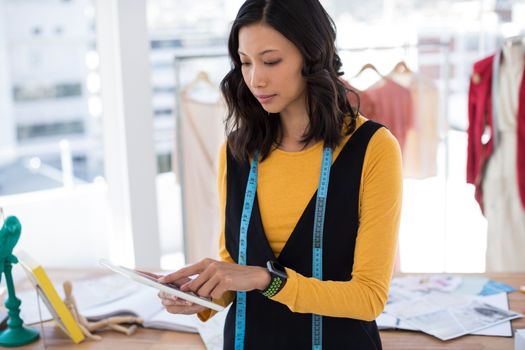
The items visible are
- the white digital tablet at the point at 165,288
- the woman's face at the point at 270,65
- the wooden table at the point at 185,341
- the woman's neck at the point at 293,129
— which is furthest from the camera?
the wooden table at the point at 185,341

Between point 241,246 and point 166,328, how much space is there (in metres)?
0.57

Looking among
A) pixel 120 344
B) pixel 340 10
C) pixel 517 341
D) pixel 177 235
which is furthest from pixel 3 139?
pixel 517 341

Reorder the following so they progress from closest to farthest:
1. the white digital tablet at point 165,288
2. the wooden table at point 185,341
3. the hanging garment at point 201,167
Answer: the white digital tablet at point 165,288 → the wooden table at point 185,341 → the hanging garment at point 201,167

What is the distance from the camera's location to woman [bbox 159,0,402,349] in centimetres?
125

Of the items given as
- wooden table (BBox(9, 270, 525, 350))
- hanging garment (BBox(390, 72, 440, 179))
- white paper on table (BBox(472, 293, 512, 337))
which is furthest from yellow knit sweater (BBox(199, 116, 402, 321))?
hanging garment (BBox(390, 72, 440, 179))

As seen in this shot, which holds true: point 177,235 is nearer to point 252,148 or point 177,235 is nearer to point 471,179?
point 471,179

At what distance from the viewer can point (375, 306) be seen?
4.14 feet

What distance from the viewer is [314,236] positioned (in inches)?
52.2

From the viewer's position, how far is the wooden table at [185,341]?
1.66 metres

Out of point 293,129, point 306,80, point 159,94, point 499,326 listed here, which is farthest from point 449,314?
point 159,94

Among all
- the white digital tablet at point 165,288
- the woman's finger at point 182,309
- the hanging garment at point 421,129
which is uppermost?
the hanging garment at point 421,129

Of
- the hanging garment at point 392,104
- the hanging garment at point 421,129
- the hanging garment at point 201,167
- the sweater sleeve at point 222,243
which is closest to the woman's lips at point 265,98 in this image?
the sweater sleeve at point 222,243

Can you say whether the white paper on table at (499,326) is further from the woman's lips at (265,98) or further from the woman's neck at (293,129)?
the woman's lips at (265,98)

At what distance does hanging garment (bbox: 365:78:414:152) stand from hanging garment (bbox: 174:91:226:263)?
2.47 ft
